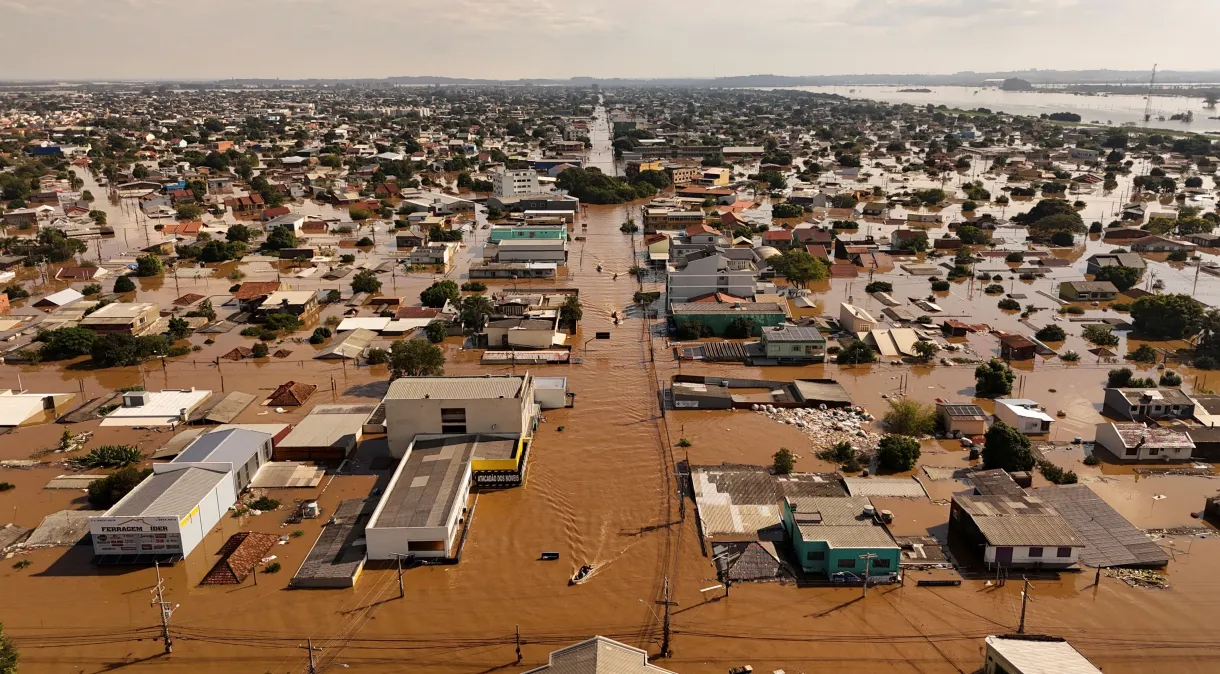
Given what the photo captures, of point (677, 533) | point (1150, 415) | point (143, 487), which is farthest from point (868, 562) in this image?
point (143, 487)

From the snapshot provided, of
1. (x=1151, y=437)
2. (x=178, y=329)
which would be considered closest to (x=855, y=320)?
(x=1151, y=437)

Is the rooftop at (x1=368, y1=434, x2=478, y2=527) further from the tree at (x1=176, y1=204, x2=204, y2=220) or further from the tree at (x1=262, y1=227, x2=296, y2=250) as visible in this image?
the tree at (x1=176, y1=204, x2=204, y2=220)

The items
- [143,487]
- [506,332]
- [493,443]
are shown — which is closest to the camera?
[143,487]

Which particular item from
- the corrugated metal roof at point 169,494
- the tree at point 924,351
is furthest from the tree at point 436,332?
the tree at point 924,351

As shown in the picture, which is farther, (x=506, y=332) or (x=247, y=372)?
(x=506, y=332)

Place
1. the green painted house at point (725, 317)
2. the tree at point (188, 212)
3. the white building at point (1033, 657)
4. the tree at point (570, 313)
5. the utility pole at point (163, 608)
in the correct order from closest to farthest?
the white building at point (1033, 657)
the utility pole at point (163, 608)
the green painted house at point (725, 317)
the tree at point (570, 313)
the tree at point (188, 212)

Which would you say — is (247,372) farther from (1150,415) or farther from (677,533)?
(1150,415)

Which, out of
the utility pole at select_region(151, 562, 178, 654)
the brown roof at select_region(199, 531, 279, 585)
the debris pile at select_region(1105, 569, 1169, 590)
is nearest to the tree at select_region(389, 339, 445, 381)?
the brown roof at select_region(199, 531, 279, 585)

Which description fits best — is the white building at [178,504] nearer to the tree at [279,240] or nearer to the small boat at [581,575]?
the small boat at [581,575]
